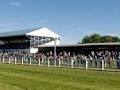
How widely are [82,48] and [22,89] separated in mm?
38871

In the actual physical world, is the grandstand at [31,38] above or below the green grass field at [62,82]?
above

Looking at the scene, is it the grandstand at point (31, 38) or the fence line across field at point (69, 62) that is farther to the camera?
the grandstand at point (31, 38)

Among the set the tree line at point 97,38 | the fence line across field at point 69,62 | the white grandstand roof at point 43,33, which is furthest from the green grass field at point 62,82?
the tree line at point 97,38

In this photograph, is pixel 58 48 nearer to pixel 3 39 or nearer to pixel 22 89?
pixel 3 39

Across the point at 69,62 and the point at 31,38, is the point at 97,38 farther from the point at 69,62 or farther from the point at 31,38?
the point at 69,62

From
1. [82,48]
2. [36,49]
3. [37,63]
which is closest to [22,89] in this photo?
[37,63]

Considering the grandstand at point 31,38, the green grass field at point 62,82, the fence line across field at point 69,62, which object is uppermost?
the grandstand at point 31,38

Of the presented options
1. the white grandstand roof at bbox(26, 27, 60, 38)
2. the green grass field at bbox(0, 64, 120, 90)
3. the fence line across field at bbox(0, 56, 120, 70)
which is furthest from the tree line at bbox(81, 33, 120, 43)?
the green grass field at bbox(0, 64, 120, 90)

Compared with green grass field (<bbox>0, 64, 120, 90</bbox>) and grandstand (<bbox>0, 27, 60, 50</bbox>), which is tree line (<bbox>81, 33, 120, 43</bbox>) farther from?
green grass field (<bbox>0, 64, 120, 90</bbox>)

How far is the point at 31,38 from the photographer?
229ft

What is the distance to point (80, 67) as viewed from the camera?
35.9m

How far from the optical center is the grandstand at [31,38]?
70000 millimetres

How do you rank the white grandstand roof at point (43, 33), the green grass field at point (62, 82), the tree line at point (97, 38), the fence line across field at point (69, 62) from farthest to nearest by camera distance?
the tree line at point (97, 38) < the white grandstand roof at point (43, 33) < the fence line across field at point (69, 62) < the green grass field at point (62, 82)

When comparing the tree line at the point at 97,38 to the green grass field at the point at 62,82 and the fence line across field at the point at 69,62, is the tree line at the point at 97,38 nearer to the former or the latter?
the fence line across field at the point at 69,62
